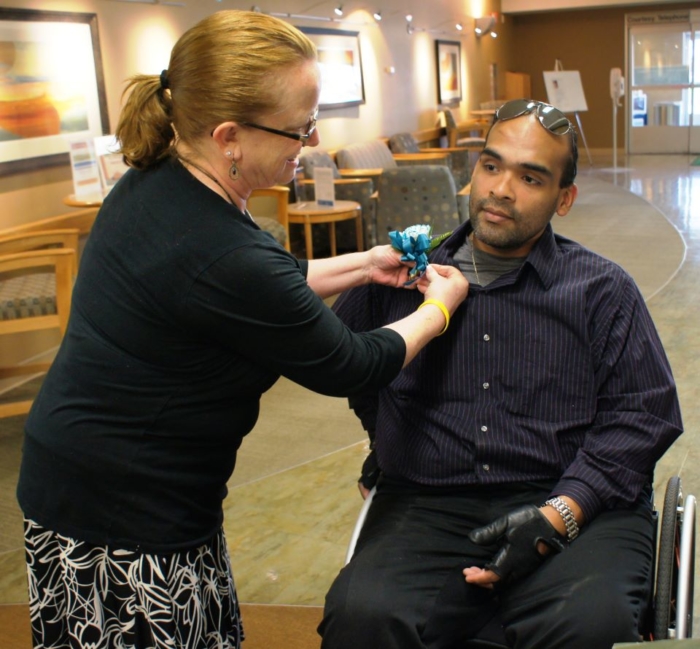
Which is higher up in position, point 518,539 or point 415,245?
point 415,245

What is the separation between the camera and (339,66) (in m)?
9.27

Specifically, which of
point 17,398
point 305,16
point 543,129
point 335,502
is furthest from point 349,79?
point 543,129

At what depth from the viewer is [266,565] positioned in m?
2.78

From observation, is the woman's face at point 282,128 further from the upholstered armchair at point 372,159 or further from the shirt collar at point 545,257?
the upholstered armchair at point 372,159

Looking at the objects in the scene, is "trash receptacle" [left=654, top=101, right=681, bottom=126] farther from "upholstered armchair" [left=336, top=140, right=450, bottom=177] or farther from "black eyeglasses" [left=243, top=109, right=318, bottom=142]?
A: "black eyeglasses" [left=243, top=109, right=318, bottom=142]

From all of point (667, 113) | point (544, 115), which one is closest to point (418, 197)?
point (544, 115)

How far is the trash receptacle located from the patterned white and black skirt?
1598cm

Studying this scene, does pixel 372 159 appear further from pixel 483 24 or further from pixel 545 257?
pixel 545 257

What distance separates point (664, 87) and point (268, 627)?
1555 cm

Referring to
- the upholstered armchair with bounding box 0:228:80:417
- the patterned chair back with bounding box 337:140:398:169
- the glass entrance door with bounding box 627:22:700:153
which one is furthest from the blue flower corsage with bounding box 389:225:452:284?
the glass entrance door with bounding box 627:22:700:153

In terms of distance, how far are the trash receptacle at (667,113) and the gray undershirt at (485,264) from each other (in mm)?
15167

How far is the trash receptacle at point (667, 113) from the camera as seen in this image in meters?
15.7

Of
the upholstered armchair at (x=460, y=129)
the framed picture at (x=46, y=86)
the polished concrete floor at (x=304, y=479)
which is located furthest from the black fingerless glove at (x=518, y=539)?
the upholstered armchair at (x=460, y=129)

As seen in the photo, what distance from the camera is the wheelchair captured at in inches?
57.6
